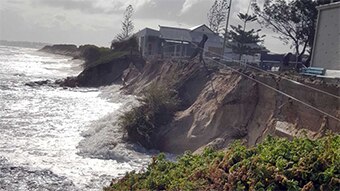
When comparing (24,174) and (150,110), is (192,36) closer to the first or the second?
(150,110)

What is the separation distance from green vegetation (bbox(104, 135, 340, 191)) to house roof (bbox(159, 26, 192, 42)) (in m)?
42.5

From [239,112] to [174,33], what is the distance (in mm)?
33908

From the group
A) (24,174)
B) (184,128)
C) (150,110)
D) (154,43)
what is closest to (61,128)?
(150,110)

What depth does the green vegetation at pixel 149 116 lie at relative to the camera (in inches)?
652

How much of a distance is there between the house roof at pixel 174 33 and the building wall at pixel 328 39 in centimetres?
2924

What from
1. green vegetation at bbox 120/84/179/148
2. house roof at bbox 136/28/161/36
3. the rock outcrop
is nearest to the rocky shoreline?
green vegetation at bbox 120/84/179/148

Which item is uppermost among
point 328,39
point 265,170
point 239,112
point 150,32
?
point 150,32

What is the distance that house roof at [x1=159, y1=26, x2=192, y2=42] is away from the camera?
47.5 meters

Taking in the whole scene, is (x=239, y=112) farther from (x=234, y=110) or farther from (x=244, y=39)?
(x=244, y=39)

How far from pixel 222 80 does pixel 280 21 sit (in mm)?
18466

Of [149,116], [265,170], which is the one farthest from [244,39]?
[265,170]

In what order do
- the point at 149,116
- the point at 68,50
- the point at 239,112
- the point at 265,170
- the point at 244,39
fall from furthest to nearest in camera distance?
the point at 68,50 → the point at 244,39 → the point at 149,116 → the point at 239,112 → the point at 265,170

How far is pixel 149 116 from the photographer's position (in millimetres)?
17562

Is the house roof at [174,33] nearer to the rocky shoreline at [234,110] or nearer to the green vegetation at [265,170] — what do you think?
the rocky shoreline at [234,110]
